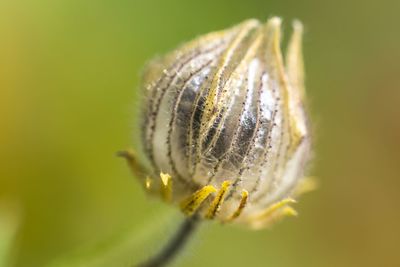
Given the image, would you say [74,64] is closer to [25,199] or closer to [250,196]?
[25,199]

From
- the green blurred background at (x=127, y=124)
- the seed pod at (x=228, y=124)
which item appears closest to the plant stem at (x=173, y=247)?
the seed pod at (x=228, y=124)

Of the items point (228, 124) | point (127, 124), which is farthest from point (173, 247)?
point (127, 124)

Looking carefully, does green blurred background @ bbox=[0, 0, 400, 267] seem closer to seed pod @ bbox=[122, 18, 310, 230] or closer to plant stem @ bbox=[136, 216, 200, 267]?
plant stem @ bbox=[136, 216, 200, 267]

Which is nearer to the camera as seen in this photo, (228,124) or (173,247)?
(228,124)

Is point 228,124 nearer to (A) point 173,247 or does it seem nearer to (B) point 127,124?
(A) point 173,247

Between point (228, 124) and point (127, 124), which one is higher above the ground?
point (127, 124)

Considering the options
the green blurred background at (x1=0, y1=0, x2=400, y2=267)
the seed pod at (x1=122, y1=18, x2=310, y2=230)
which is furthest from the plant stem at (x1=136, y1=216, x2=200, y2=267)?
the green blurred background at (x1=0, y1=0, x2=400, y2=267)

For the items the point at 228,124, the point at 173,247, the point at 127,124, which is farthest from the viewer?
the point at 127,124

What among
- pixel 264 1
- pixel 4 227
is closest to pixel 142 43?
pixel 264 1
